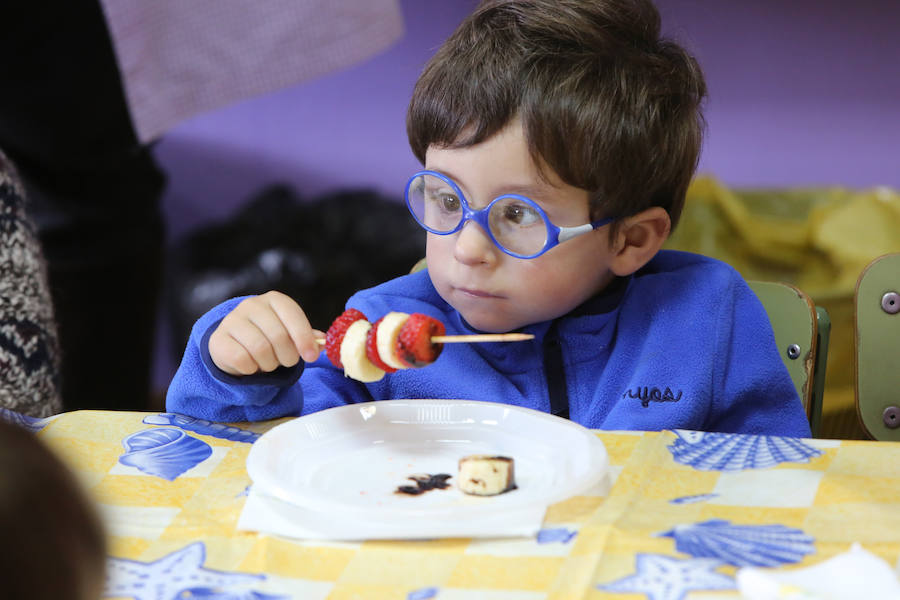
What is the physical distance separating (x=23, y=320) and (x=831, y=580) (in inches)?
45.4

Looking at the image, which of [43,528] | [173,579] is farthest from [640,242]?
[43,528]

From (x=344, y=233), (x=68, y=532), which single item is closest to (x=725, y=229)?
(x=344, y=233)

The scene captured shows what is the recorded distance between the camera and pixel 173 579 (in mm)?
794

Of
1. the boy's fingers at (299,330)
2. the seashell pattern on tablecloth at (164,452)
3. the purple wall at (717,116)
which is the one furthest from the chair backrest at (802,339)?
the purple wall at (717,116)

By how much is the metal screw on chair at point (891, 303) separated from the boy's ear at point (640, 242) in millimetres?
356

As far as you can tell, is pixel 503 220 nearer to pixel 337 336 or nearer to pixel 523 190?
pixel 523 190

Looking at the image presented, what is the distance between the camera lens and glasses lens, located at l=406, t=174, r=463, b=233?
1307 millimetres

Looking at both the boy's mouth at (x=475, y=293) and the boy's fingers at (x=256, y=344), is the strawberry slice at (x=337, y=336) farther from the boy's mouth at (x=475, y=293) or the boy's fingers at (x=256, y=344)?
the boy's mouth at (x=475, y=293)

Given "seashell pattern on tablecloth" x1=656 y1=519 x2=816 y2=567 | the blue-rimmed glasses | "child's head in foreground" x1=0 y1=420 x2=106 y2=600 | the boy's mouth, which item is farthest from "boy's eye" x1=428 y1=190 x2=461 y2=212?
"child's head in foreground" x1=0 y1=420 x2=106 y2=600

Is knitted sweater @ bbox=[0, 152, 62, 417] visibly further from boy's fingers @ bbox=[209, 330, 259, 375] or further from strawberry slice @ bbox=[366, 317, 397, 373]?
strawberry slice @ bbox=[366, 317, 397, 373]

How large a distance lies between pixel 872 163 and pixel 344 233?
180cm

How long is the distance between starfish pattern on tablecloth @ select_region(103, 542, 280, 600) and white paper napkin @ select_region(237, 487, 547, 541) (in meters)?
0.07

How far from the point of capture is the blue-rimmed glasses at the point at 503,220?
49.8 inches

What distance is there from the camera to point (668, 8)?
328cm
